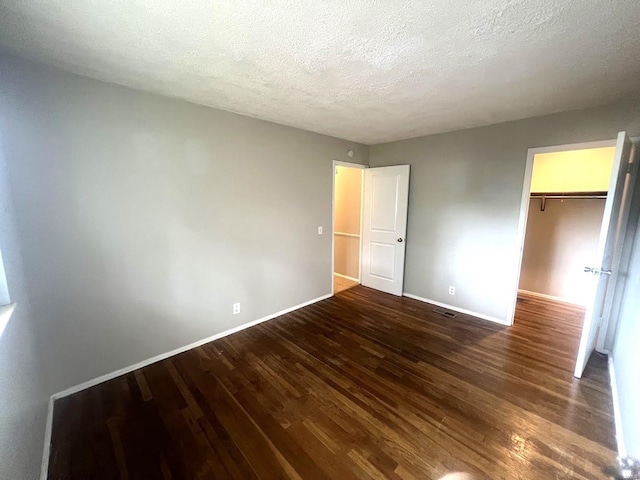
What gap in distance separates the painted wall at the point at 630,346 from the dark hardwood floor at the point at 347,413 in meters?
0.17

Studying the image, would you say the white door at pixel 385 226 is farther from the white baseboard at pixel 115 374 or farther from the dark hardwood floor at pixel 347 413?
the white baseboard at pixel 115 374

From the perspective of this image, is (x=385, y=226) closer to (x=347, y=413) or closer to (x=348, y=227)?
(x=348, y=227)

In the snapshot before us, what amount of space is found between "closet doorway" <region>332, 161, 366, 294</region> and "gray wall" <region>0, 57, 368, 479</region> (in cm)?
170

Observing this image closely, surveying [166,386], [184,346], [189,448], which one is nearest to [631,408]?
[189,448]

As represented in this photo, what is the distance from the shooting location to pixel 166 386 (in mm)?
2061

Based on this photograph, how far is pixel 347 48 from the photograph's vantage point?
4.91ft

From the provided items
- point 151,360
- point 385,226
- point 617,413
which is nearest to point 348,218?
point 385,226

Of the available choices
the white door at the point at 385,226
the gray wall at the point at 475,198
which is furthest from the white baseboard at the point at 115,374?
the gray wall at the point at 475,198

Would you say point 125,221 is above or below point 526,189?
below

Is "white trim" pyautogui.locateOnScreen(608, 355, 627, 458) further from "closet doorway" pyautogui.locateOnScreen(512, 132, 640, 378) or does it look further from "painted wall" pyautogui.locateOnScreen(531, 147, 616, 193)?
"painted wall" pyautogui.locateOnScreen(531, 147, 616, 193)

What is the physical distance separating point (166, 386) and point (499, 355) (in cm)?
300

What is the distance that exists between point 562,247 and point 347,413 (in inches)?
164

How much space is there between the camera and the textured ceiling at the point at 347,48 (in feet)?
3.93

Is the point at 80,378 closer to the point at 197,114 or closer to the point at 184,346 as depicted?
the point at 184,346
